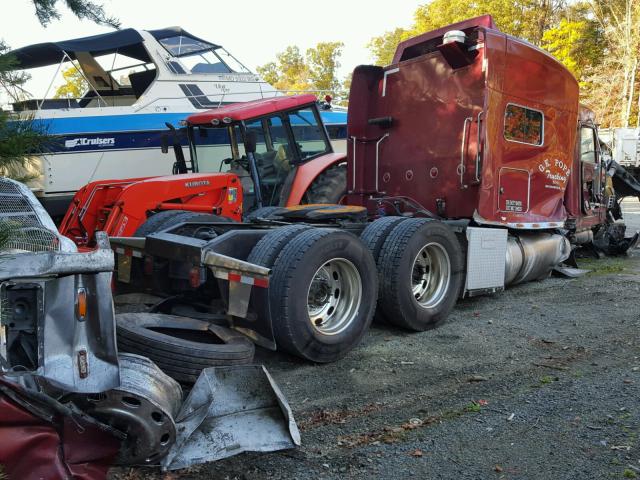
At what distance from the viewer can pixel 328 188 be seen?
8.08 metres

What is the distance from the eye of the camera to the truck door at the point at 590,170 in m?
8.75

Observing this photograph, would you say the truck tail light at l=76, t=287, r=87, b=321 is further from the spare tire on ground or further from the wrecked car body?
the spare tire on ground

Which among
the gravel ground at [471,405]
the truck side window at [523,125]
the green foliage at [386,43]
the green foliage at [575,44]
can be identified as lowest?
the gravel ground at [471,405]

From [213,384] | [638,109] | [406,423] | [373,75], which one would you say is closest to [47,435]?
[213,384]

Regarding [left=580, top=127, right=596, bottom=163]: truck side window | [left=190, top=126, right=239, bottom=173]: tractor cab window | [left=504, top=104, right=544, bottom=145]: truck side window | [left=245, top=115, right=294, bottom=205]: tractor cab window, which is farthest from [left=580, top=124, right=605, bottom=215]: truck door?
[left=190, top=126, right=239, bottom=173]: tractor cab window

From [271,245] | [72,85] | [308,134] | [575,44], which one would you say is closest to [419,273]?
[271,245]

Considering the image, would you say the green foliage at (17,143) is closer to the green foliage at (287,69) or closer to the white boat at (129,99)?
the white boat at (129,99)

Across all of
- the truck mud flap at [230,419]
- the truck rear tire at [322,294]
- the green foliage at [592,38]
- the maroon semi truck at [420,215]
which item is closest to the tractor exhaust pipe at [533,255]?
the maroon semi truck at [420,215]

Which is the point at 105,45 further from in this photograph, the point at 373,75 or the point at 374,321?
the point at 374,321

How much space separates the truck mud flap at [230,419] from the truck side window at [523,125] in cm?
472

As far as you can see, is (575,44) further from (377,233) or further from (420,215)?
(377,233)

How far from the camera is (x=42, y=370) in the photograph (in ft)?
8.16

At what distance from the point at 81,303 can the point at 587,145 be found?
8.38 meters

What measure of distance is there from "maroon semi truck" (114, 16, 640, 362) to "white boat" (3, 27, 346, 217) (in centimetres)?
289
